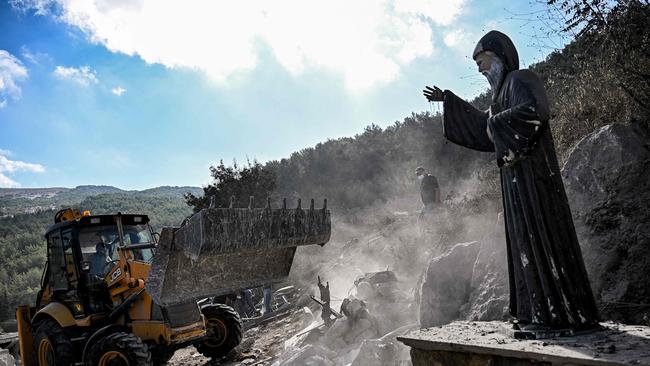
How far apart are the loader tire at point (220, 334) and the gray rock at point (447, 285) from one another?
4203mm

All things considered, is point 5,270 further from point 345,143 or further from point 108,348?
point 108,348

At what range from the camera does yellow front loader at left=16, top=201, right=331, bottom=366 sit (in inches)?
187

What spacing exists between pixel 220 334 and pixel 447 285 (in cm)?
482

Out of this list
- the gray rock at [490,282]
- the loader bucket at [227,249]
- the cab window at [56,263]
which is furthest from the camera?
the cab window at [56,263]

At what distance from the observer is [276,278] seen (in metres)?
5.33

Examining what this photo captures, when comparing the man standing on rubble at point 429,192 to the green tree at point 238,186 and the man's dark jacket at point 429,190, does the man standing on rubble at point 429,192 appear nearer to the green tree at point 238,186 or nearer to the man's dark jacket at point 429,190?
the man's dark jacket at point 429,190

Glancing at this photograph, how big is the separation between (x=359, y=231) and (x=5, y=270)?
160ft

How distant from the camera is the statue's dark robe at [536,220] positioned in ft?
8.70

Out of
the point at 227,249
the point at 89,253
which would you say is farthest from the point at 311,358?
the point at 89,253

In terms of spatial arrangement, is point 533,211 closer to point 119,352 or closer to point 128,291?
point 119,352

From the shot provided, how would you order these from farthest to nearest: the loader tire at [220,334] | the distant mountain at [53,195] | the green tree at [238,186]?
the distant mountain at [53,195], the green tree at [238,186], the loader tire at [220,334]

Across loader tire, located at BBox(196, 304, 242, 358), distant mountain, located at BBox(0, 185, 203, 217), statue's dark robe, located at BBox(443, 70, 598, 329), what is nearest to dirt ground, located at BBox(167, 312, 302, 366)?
loader tire, located at BBox(196, 304, 242, 358)

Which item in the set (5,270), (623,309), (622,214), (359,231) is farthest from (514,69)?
(5,270)

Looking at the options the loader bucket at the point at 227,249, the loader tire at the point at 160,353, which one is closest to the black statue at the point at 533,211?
the loader bucket at the point at 227,249
